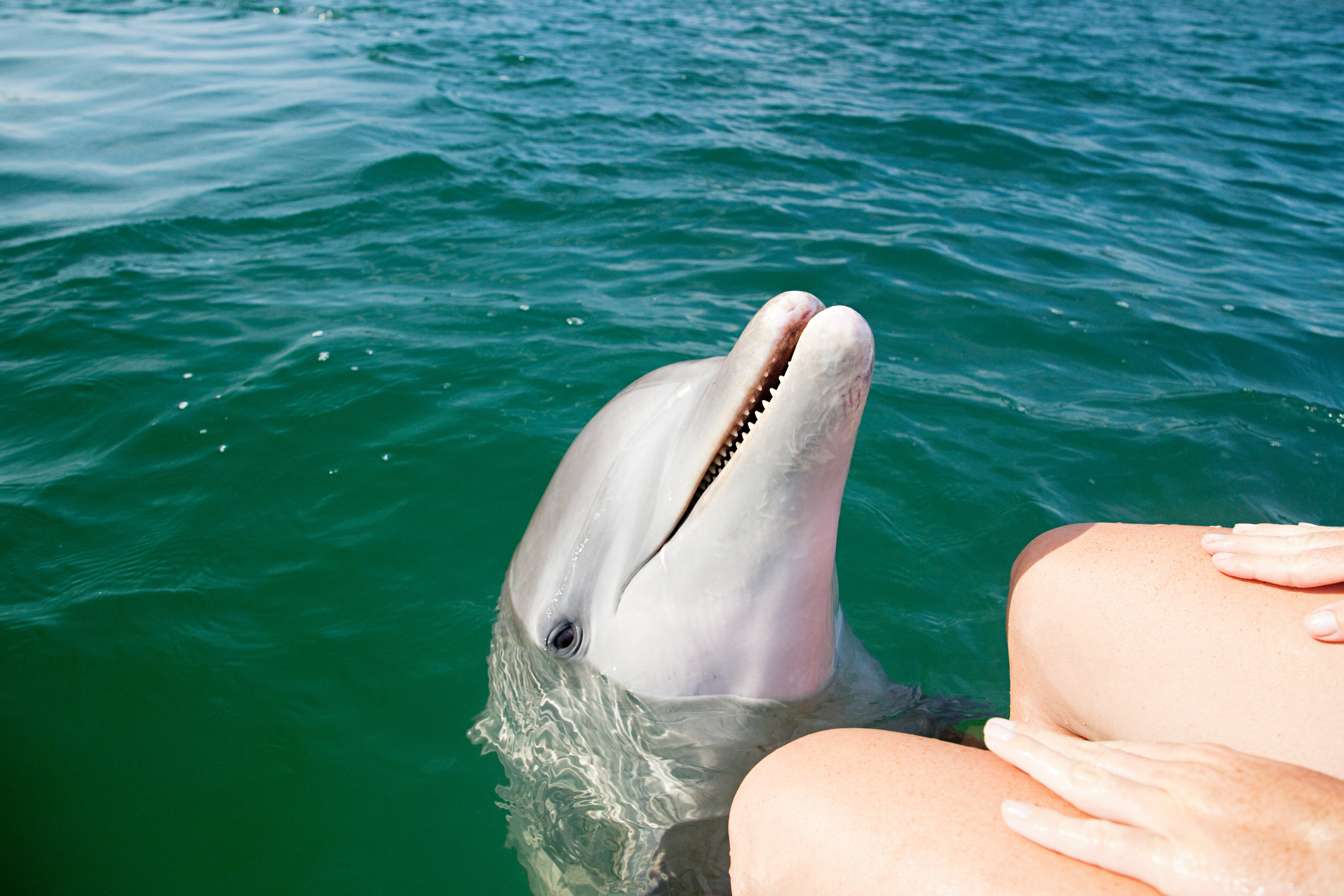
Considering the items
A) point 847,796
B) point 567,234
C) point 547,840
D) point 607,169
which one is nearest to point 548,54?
point 607,169

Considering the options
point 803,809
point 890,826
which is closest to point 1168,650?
point 890,826

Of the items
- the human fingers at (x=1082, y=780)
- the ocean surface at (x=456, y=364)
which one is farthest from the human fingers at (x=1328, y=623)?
the ocean surface at (x=456, y=364)

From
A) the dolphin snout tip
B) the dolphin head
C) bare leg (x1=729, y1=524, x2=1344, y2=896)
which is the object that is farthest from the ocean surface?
the dolphin snout tip

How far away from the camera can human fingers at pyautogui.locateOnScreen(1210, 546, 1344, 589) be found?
7.94ft

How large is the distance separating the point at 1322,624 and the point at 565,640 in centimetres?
236

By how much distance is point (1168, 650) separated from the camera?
2570 mm

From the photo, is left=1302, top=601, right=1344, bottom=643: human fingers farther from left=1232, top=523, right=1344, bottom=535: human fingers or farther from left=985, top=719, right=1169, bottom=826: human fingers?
left=985, top=719, right=1169, bottom=826: human fingers

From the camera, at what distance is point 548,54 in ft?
53.0

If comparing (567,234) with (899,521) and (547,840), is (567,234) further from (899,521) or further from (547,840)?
(547,840)

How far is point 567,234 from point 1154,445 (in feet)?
18.8

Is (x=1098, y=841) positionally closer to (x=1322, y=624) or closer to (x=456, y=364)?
(x=1322, y=624)

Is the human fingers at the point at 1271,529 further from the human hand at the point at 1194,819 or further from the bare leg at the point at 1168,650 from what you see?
the human hand at the point at 1194,819

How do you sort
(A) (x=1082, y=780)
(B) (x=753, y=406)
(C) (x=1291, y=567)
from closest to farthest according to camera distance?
(A) (x=1082, y=780)
(C) (x=1291, y=567)
(B) (x=753, y=406)

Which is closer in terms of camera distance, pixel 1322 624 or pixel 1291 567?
pixel 1322 624
